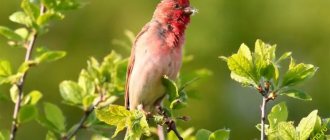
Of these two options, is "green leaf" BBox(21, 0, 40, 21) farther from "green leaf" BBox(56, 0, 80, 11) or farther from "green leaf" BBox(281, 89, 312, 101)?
"green leaf" BBox(281, 89, 312, 101)

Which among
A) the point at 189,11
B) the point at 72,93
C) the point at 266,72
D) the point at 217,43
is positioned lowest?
the point at 266,72

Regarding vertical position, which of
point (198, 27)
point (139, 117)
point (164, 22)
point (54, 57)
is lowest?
point (139, 117)

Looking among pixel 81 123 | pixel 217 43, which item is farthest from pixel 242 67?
pixel 217 43

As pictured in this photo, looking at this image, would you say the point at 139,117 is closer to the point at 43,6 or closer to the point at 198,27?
the point at 43,6

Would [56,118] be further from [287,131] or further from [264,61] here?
[287,131]

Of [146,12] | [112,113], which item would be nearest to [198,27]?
[146,12]

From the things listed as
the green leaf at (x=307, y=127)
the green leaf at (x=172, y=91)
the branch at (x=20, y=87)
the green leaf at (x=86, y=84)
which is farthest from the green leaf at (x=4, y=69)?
the green leaf at (x=307, y=127)

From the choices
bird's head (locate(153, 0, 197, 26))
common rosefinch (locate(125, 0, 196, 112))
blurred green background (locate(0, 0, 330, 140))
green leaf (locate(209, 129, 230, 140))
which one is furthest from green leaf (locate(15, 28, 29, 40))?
blurred green background (locate(0, 0, 330, 140))
